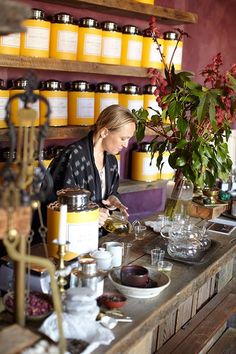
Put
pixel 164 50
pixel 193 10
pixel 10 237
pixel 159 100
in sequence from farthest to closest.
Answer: pixel 193 10, pixel 164 50, pixel 159 100, pixel 10 237

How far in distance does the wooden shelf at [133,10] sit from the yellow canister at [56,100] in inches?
19.3

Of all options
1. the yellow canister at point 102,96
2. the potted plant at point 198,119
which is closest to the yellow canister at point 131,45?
the yellow canister at point 102,96

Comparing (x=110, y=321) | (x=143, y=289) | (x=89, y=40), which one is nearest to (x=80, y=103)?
(x=89, y=40)

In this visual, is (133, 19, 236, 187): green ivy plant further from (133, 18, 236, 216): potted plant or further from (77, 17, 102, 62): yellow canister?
(77, 17, 102, 62): yellow canister

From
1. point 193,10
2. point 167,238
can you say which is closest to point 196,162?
point 167,238

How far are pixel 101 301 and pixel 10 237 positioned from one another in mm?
495

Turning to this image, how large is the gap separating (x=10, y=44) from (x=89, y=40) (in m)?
0.51

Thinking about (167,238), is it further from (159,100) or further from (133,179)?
→ (133,179)

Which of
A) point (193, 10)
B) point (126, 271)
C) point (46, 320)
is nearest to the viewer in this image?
point (46, 320)

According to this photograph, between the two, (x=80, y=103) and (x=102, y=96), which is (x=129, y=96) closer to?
(x=102, y=96)

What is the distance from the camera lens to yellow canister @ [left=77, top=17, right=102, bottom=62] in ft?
9.12

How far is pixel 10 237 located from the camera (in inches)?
43.7

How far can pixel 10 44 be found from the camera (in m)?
2.47

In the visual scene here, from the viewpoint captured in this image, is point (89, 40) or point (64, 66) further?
point (89, 40)
